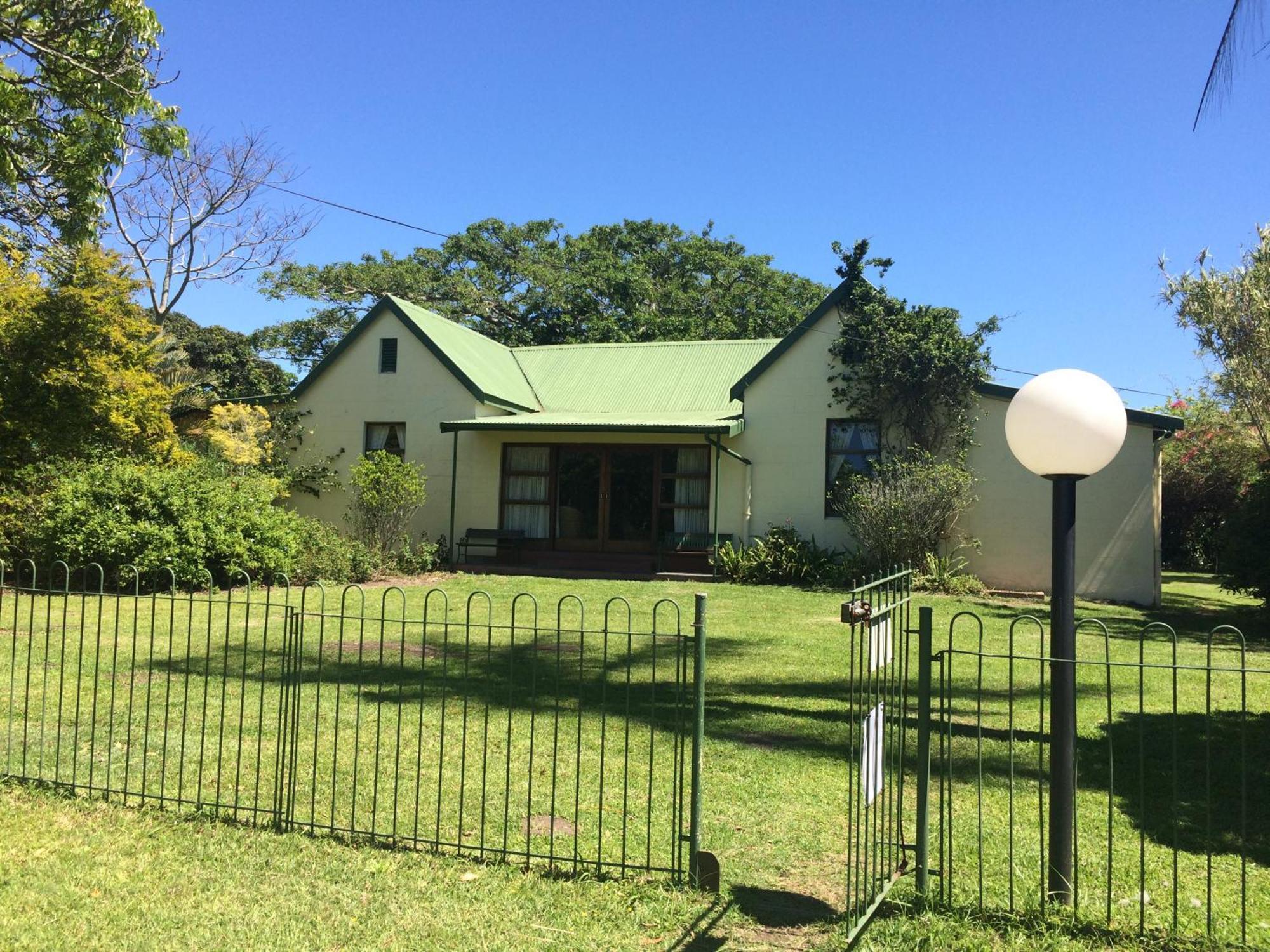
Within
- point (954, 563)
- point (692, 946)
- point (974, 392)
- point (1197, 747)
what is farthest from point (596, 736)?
point (974, 392)

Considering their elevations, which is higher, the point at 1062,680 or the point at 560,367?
the point at 560,367

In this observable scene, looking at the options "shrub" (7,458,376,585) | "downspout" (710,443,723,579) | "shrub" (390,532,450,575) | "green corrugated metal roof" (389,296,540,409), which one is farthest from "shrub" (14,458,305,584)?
"downspout" (710,443,723,579)

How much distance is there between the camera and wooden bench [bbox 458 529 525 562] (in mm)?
19328

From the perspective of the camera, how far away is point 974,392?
55.6 ft

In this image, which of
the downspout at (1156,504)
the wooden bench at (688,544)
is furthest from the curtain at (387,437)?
→ the downspout at (1156,504)

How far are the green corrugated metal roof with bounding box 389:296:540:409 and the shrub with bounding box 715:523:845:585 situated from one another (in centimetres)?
671

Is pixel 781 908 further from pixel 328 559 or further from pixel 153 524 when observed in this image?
pixel 328 559

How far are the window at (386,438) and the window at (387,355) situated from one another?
1.30 metres

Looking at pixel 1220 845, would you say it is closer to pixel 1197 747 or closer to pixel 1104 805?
pixel 1104 805

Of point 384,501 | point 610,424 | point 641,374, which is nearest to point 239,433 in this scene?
point 384,501

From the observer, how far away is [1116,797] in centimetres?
551

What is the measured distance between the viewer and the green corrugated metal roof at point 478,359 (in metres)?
20.4

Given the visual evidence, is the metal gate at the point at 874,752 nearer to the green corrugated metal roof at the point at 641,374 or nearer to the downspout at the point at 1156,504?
the downspout at the point at 1156,504

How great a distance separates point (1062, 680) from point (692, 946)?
200cm
